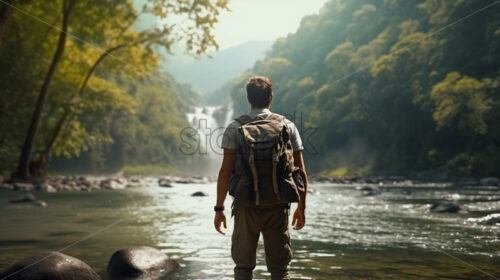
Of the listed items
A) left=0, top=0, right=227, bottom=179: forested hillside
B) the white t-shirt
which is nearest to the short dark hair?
the white t-shirt

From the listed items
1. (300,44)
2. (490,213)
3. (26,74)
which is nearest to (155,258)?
(490,213)

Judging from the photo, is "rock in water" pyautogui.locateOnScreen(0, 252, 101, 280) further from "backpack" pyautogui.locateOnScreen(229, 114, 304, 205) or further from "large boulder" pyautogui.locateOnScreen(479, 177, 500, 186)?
"large boulder" pyautogui.locateOnScreen(479, 177, 500, 186)

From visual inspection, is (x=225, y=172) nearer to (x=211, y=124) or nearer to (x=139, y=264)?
(x=139, y=264)

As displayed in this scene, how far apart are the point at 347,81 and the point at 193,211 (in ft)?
181

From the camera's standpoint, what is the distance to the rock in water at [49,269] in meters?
4.53

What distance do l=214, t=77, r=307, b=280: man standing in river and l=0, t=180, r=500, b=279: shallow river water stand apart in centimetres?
158

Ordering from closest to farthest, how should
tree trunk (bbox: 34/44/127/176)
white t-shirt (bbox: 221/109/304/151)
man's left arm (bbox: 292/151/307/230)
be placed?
white t-shirt (bbox: 221/109/304/151) < man's left arm (bbox: 292/151/307/230) < tree trunk (bbox: 34/44/127/176)

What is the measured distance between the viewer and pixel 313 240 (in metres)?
7.86

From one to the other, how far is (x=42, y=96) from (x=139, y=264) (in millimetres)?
18916

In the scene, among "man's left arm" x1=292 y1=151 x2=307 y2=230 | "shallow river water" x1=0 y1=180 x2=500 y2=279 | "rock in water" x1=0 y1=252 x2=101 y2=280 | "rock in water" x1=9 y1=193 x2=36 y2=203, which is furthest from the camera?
"rock in water" x1=9 y1=193 x2=36 y2=203

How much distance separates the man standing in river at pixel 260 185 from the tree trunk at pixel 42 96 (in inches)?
765

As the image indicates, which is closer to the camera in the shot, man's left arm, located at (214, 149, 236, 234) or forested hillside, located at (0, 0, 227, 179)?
man's left arm, located at (214, 149, 236, 234)

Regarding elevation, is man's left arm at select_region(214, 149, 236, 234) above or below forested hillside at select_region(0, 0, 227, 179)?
below

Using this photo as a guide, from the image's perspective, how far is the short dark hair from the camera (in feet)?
12.5
